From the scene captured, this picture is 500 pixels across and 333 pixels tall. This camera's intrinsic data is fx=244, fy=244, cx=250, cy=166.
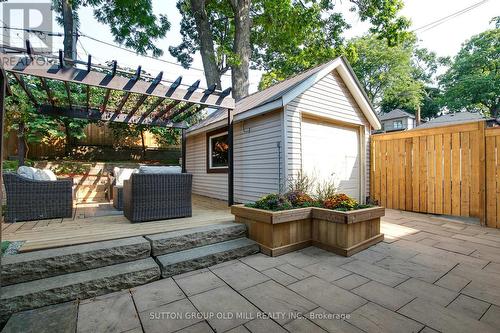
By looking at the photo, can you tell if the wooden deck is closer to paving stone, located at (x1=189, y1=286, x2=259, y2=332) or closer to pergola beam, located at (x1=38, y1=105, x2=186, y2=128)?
paving stone, located at (x1=189, y1=286, x2=259, y2=332)

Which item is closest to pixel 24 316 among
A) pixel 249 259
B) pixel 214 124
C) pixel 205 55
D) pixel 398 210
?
pixel 249 259

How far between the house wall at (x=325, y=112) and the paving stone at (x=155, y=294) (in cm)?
305

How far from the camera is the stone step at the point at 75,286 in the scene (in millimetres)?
1830

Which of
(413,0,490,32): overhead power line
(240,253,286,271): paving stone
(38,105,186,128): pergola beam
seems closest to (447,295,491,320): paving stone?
(240,253,286,271): paving stone

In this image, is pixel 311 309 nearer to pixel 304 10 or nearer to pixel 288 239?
pixel 288 239

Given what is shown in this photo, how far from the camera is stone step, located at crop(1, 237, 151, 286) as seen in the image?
6.63 ft

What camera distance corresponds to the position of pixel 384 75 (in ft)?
70.3

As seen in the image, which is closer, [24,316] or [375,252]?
[24,316]

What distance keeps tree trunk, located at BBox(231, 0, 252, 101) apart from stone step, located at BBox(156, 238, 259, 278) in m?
7.69

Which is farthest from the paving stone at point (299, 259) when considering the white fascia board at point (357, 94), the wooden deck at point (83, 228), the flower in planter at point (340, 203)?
the white fascia board at point (357, 94)

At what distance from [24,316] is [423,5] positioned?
43.0 feet

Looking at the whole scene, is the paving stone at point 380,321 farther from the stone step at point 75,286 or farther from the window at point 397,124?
the window at point 397,124

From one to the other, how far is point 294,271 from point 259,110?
3404 mm

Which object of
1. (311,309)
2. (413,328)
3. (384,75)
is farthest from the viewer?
(384,75)
